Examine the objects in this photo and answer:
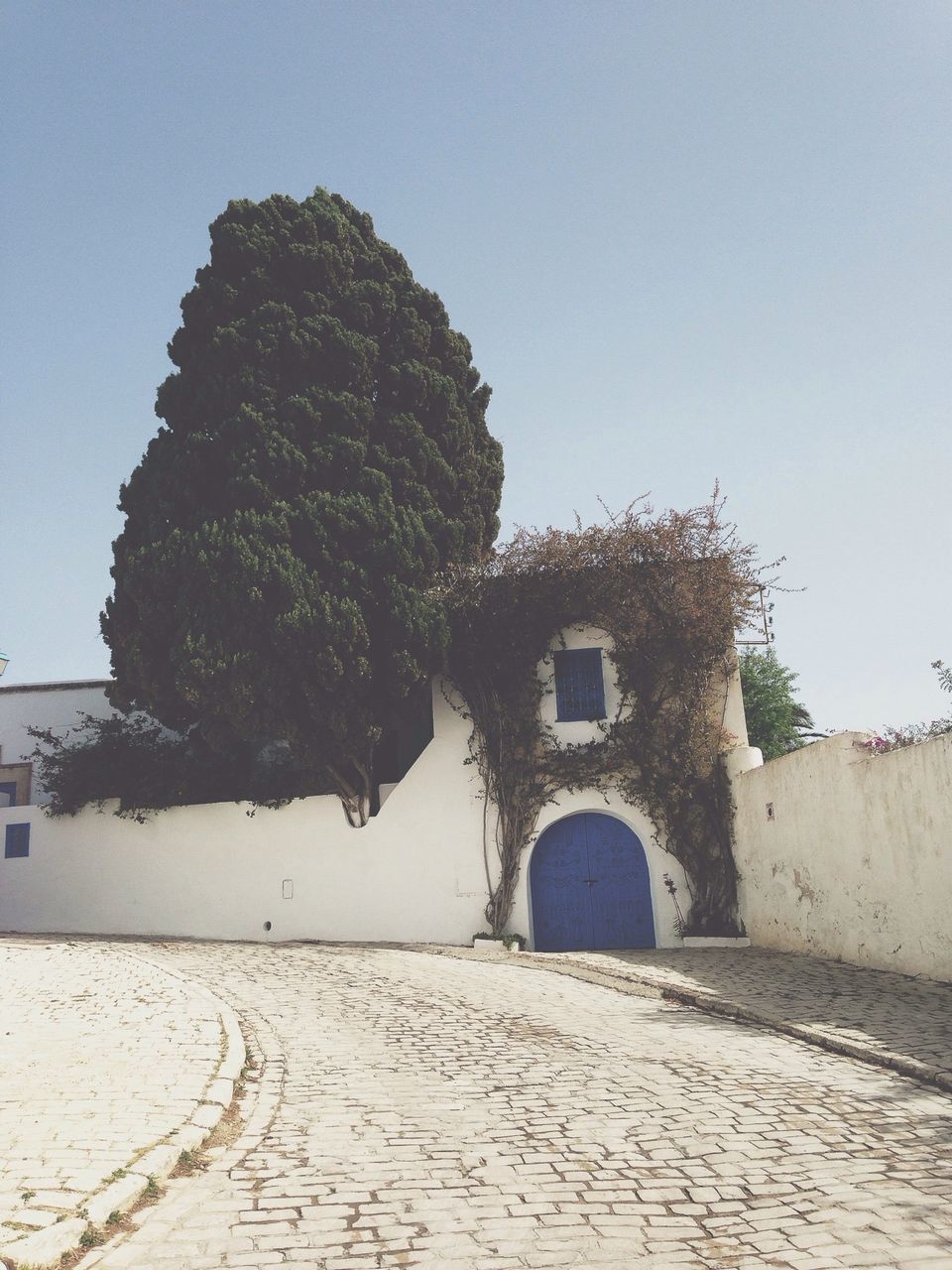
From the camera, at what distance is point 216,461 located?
669 inches

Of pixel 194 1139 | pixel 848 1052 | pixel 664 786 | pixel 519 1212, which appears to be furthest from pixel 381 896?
pixel 519 1212

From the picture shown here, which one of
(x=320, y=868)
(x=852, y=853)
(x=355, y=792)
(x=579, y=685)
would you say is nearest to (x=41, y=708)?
(x=320, y=868)

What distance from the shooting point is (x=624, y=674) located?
16.4 m

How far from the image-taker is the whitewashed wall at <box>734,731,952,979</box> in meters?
10.1

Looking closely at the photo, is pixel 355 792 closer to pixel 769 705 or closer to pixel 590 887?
pixel 590 887

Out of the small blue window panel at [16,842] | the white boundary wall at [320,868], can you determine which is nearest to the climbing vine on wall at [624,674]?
the white boundary wall at [320,868]

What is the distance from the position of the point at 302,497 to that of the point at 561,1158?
41.6ft

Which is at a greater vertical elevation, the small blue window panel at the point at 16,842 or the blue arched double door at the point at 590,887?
the small blue window panel at the point at 16,842

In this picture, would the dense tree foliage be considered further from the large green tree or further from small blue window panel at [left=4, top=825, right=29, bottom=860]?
small blue window panel at [left=4, top=825, right=29, bottom=860]

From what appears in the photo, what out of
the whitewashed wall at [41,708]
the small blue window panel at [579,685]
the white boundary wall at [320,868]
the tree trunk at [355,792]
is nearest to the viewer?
the white boundary wall at [320,868]

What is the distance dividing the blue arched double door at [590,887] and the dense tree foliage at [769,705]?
11777 millimetres

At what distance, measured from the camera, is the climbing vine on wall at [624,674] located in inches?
624

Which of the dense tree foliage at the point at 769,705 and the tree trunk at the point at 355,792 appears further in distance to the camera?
the dense tree foliage at the point at 769,705

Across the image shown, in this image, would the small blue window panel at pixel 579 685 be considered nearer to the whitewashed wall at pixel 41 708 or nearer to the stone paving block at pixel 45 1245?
the whitewashed wall at pixel 41 708
